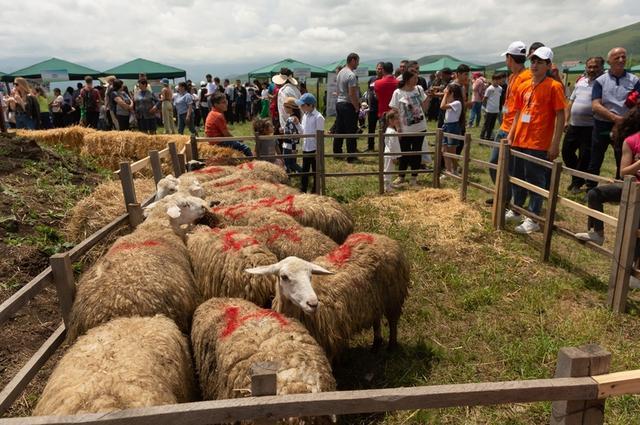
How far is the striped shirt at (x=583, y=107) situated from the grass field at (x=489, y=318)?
7.04ft

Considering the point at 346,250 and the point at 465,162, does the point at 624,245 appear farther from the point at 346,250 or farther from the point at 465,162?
the point at 465,162

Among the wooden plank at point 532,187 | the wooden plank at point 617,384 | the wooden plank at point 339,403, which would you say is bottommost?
the wooden plank at point 339,403

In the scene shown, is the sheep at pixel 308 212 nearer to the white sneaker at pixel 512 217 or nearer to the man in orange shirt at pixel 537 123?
the man in orange shirt at pixel 537 123

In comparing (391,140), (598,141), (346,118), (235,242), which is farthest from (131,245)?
(346,118)

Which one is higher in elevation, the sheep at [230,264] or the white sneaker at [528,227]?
the sheep at [230,264]

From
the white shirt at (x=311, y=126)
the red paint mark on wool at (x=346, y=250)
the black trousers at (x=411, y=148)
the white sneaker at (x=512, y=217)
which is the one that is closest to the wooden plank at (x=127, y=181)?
the red paint mark on wool at (x=346, y=250)

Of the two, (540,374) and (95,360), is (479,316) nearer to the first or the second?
(540,374)

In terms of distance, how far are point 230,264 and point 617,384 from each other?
2.94m

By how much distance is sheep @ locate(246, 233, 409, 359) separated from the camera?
11.2 feet

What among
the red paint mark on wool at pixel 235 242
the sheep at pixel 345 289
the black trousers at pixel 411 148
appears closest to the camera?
the sheep at pixel 345 289

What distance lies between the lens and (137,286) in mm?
3445

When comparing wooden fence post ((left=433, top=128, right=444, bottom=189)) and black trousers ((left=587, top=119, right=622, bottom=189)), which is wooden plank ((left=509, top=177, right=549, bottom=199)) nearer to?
black trousers ((left=587, top=119, right=622, bottom=189))

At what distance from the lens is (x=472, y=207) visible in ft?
24.9

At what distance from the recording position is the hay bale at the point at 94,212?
19.9 ft
